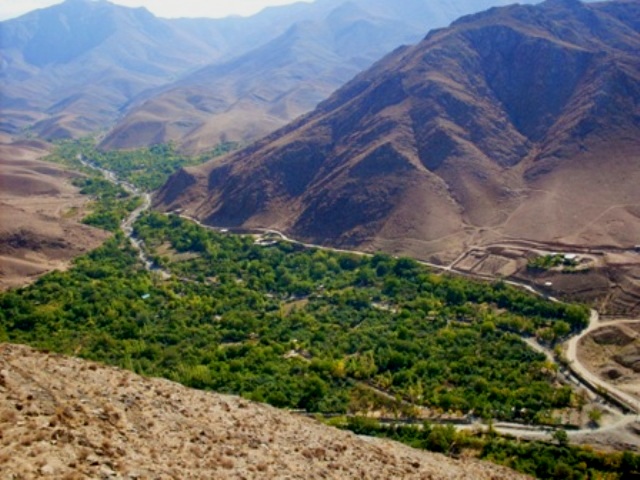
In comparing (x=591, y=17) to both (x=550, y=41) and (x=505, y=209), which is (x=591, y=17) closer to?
(x=550, y=41)

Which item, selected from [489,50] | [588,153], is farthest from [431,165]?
[489,50]

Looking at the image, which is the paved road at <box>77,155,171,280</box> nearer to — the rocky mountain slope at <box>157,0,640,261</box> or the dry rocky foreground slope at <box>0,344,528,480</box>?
the rocky mountain slope at <box>157,0,640,261</box>

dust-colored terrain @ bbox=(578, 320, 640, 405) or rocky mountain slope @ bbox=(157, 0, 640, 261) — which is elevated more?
rocky mountain slope @ bbox=(157, 0, 640, 261)

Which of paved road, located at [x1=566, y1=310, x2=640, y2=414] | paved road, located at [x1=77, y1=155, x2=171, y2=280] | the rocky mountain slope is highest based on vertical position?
the rocky mountain slope

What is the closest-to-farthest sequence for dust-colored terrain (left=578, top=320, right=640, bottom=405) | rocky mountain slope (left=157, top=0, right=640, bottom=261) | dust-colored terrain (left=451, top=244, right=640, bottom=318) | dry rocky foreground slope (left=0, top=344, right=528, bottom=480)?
dry rocky foreground slope (left=0, top=344, right=528, bottom=480) → dust-colored terrain (left=578, top=320, right=640, bottom=405) → dust-colored terrain (left=451, top=244, right=640, bottom=318) → rocky mountain slope (left=157, top=0, right=640, bottom=261)

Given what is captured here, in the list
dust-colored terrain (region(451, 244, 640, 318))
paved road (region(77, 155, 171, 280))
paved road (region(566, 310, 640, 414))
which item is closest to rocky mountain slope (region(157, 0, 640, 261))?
dust-colored terrain (region(451, 244, 640, 318))

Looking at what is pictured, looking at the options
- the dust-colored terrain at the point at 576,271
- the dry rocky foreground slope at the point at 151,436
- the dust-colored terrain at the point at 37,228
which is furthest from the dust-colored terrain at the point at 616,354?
the dust-colored terrain at the point at 37,228

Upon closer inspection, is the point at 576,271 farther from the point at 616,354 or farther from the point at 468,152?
the point at 468,152

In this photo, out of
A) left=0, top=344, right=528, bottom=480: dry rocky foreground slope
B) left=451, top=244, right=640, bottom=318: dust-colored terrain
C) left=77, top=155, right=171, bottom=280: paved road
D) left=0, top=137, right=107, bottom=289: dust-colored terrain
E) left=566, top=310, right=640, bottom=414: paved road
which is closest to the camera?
left=0, top=344, right=528, bottom=480: dry rocky foreground slope
